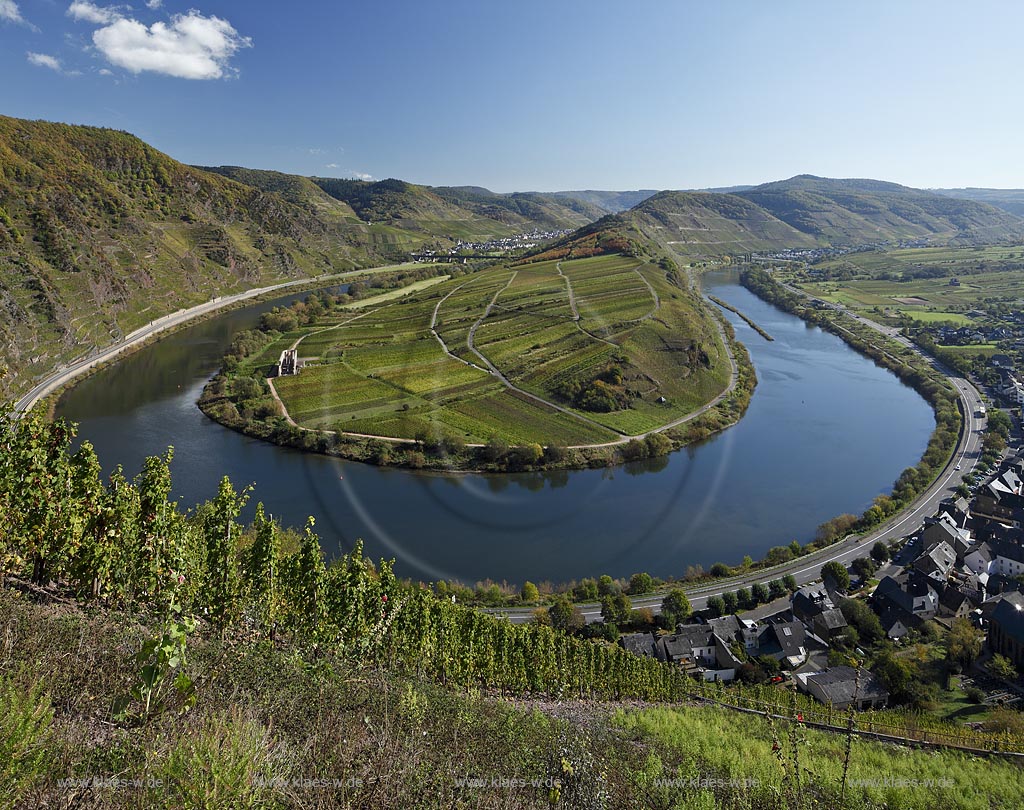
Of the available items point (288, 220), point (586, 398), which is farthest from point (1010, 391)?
point (288, 220)

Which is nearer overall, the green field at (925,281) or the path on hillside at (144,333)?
the path on hillside at (144,333)

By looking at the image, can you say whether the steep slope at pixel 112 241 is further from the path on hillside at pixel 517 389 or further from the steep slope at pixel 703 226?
the steep slope at pixel 703 226

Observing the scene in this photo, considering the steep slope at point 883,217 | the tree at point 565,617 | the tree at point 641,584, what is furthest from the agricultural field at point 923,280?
the tree at point 565,617

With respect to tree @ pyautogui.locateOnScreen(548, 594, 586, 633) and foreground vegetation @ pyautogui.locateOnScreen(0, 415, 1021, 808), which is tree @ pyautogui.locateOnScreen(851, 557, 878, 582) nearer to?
foreground vegetation @ pyautogui.locateOnScreen(0, 415, 1021, 808)

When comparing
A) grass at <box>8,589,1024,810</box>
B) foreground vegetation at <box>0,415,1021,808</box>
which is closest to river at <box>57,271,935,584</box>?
foreground vegetation at <box>0,415,1021,808</box>

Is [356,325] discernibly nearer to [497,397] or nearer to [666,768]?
[497,397]

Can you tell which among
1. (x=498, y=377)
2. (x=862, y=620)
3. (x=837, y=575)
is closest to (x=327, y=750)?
(x=862, y=620)
